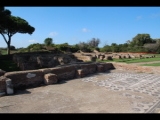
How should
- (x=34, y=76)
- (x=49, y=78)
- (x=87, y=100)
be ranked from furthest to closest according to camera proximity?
(x=49, y=78), (x=34, y=76), (x=87, y=100)

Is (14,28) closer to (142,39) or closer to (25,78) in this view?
(25,78)

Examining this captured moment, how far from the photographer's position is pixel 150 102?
18.2 ft

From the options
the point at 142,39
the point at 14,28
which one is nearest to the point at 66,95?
the point at 14,28

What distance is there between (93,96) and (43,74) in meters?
3.27

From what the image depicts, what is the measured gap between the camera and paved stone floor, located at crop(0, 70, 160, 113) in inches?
196

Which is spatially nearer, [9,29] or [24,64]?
[24,64]

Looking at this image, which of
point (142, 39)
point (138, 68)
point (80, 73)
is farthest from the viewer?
point (142, 39)

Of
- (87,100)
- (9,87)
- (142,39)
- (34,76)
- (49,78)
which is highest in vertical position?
(142,39)

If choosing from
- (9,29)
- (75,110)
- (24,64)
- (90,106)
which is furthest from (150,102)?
(9,29)

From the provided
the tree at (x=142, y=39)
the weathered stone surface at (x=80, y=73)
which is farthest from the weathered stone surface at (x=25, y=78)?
the tree at (x=142, y=39)

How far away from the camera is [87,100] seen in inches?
229
